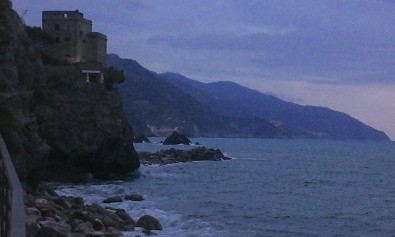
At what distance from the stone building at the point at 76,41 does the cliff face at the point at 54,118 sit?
6.15 meters

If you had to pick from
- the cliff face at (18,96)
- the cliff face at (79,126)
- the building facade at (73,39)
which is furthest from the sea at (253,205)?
the building facade at (73,39)

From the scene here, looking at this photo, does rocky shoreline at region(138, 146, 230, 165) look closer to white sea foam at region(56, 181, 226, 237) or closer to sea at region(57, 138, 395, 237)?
sea at region(57, 138, 395, 237)

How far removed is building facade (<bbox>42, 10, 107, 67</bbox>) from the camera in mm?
57541

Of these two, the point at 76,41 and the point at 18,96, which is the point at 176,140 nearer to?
the point at 76,41

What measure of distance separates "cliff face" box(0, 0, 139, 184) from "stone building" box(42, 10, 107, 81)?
615 centimetres

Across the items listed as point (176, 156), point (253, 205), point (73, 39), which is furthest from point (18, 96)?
point (176, 156)

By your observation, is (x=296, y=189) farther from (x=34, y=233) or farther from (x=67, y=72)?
(x=34, y=233)

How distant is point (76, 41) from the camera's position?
58.4 m

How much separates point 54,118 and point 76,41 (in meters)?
17.9

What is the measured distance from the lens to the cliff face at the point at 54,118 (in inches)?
1066

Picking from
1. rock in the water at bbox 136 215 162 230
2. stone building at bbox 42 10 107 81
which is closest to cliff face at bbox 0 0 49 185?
rock in the water at bbox 136 215 162 230

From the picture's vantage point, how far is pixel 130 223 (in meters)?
23.0

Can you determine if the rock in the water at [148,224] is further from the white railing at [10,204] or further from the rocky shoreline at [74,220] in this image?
the white railing at [10,204]

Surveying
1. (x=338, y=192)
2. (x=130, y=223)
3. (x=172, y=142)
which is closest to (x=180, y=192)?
(x=338, y=192)
